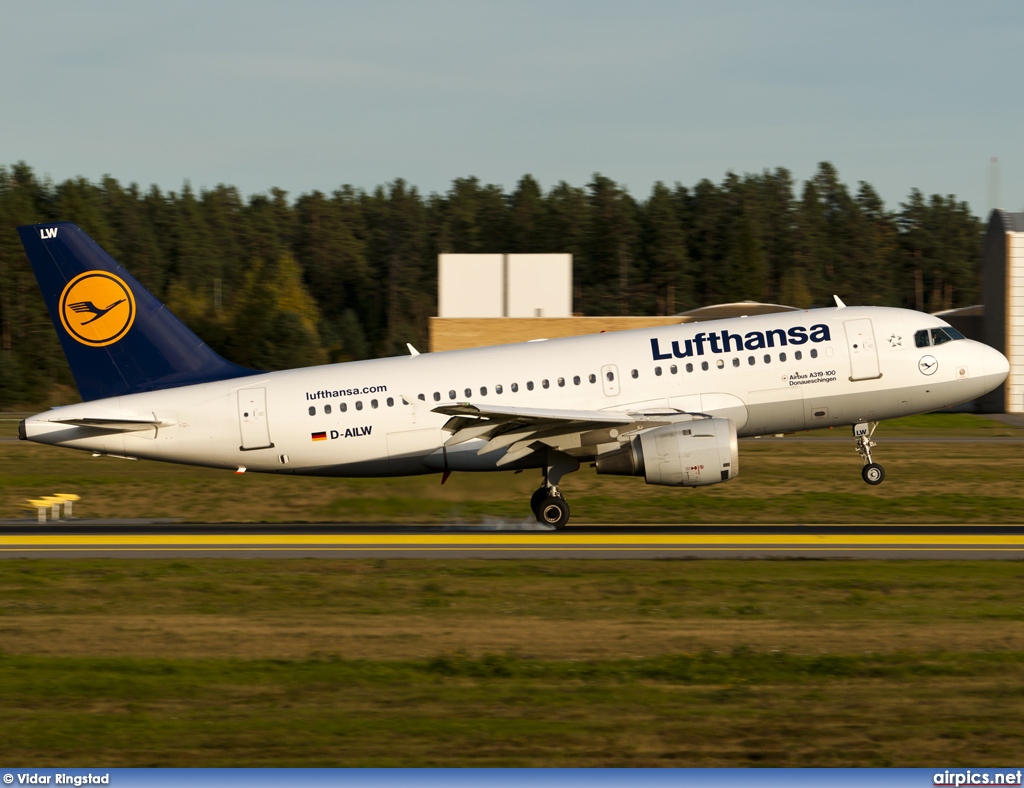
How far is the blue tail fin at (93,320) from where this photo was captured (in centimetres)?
2756

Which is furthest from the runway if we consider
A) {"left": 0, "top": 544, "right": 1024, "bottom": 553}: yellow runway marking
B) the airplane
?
the airplane

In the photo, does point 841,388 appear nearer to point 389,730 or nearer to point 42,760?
point 389,730

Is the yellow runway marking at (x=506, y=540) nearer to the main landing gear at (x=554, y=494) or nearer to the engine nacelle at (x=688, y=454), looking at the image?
the main landing gear at (x=554, y=494)

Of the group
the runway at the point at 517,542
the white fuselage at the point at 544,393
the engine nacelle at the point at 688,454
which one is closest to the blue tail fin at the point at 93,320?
the white fuselage at the point at 544,393

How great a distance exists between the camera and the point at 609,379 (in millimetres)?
26984

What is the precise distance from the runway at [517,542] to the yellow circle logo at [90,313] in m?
4.53

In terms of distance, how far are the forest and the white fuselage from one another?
303 feet

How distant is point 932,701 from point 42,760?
30.8ft

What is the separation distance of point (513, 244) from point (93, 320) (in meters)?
129

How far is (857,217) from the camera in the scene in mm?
161375

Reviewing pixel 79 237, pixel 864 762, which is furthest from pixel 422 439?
pixel 864 762

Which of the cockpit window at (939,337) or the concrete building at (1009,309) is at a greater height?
the concrete building at (1009,309)

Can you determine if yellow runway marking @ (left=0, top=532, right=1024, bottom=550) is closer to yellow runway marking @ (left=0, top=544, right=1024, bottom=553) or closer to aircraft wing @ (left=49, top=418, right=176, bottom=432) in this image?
yellow runway marking @ (left=0, top=544, right=1024, bottom=553)

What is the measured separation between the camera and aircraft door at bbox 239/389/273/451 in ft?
89.6
